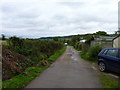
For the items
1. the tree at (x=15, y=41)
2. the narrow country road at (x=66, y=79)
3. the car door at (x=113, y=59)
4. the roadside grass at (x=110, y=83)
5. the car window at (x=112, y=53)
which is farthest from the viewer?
the tree at (x=15, y=41)

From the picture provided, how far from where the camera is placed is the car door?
26.5 ft

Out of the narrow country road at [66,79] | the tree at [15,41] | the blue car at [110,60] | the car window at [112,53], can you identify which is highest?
the tree at [15,41]

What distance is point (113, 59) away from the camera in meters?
8.38

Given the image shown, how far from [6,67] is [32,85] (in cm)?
301

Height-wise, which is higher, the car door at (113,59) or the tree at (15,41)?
the tree at (15,41)

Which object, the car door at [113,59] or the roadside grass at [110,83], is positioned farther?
the car door at [113,59]

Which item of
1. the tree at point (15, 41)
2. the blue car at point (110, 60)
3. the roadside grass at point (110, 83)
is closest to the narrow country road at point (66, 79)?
the roadside grass at point (110, 83)

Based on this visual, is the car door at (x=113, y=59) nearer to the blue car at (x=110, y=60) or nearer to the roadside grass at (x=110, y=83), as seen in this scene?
the blue car at (x=110, y=60)

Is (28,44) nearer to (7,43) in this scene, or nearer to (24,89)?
(7,43)

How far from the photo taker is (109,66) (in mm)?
8703

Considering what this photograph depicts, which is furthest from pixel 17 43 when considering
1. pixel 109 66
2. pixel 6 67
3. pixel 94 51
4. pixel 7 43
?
pixel 109 66

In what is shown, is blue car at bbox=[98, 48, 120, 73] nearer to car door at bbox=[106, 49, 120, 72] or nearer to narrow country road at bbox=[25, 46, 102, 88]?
car door at bbox=[106, 49, 120, 72]

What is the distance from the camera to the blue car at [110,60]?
8.12 meters

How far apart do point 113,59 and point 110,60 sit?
26 centimetres
